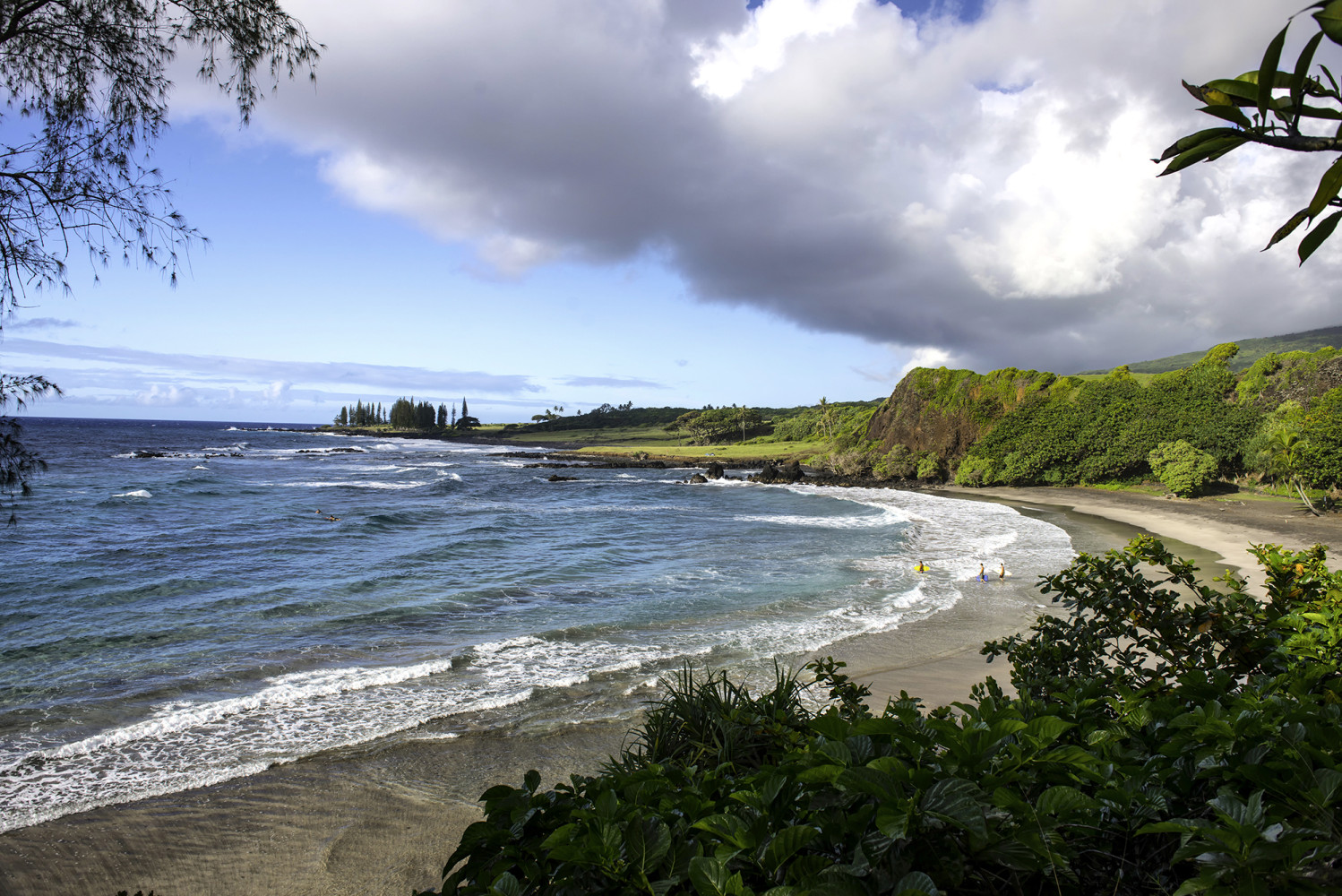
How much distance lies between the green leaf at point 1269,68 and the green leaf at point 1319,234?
34 centimetres

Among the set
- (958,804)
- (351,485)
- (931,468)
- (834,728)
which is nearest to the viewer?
(958,804)

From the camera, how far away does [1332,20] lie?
47.9 inches

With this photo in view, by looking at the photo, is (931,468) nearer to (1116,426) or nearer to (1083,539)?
(1116,426)

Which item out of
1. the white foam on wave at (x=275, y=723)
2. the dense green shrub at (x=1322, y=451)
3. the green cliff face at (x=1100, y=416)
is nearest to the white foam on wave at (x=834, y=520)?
the dense green shrub at (x=1322, y=451)

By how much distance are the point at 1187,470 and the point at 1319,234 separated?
4652 cm

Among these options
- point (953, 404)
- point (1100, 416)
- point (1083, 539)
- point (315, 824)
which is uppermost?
point (953, 404)

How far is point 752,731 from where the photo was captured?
4379 millimetres

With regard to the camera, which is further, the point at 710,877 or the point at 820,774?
the point at 820,774

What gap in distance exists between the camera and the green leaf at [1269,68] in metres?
1.37

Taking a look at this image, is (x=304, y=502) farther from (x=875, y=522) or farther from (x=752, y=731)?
(x=752, y=731)

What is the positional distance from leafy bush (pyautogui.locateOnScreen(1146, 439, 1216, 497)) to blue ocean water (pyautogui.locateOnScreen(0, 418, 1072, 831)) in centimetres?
1169

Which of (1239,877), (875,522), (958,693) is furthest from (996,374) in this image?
(1239,877)

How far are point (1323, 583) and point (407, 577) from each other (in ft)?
67.8

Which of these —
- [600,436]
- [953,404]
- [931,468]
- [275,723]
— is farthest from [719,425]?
[275,723]
